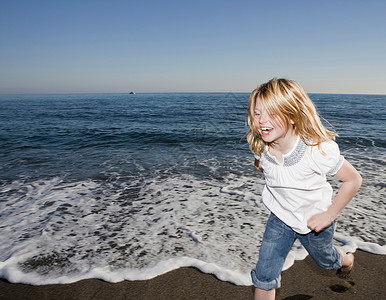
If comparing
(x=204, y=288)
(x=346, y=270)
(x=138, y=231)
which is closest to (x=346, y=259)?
(x=346, y=270)

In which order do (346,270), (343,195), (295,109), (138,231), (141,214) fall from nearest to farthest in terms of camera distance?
(343,195), (295,109), (346,270), (138,231), (141,214)

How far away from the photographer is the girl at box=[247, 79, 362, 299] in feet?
6.06

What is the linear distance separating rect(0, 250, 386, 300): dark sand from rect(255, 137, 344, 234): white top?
41.3 inches

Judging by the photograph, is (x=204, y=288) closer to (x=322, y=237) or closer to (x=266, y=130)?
(x=322, y=237)

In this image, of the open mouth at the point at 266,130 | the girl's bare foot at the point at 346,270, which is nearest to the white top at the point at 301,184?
the open mouth at the point at 266,130

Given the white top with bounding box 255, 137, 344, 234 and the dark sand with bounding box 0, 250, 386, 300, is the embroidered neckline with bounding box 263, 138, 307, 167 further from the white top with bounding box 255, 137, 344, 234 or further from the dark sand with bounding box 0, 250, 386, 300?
the dark sand with bounding box 0, 250, 386, 300

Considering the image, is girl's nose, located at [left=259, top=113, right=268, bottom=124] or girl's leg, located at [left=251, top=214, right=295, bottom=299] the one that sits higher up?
girl's nose, located at [left=259, top=113, right=268, bottom=124]

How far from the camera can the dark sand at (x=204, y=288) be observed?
99.3 inches

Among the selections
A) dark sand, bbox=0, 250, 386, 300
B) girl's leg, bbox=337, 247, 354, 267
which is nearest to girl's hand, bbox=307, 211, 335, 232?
girl's leg, bbox=337, 247, 354, 267

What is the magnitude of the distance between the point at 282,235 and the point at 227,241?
1.63m

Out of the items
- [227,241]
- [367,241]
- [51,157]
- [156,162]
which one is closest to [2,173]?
[51,157]

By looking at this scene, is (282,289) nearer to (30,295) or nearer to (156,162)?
(30,295)

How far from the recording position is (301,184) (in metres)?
1.94

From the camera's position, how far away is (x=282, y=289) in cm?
261
